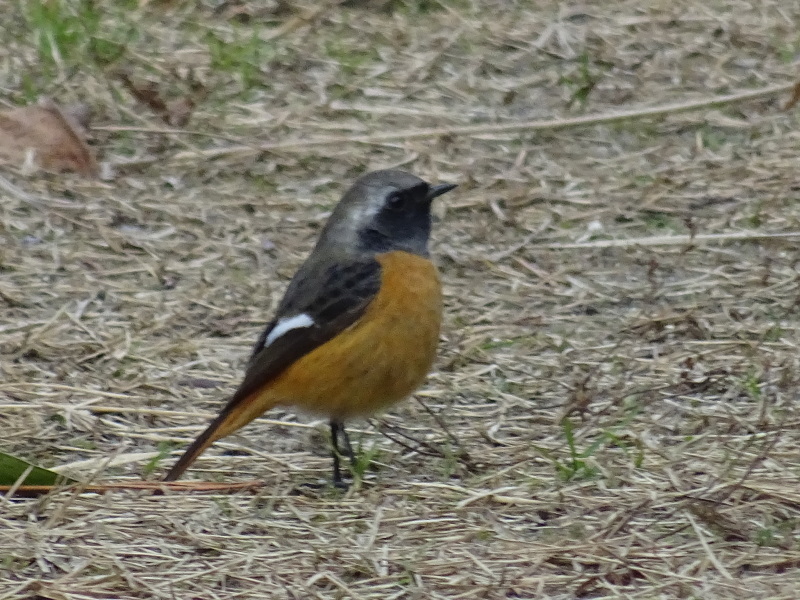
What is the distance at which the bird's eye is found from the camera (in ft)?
16.9

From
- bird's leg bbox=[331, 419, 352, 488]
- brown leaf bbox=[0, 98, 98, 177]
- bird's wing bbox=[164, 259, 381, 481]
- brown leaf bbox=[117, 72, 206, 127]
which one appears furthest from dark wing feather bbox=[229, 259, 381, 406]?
brown leaf bbox=[117, 72, 206, 127]

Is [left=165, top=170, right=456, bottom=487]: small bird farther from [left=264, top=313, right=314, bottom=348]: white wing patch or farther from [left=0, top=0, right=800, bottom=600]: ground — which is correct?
[left=0, top=0, right=800, bottom=600]: ground

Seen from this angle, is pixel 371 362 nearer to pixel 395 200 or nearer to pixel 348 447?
pixel 348 447

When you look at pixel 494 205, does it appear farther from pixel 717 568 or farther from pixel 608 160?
pixel 717 568

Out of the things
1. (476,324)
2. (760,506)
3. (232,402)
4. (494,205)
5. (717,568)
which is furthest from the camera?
(494,205)

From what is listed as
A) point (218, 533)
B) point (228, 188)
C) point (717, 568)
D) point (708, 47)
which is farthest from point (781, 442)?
point (708, 47)

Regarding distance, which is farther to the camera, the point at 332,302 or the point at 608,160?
the point at 608,160

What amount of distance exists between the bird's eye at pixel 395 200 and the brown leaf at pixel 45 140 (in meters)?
2.87

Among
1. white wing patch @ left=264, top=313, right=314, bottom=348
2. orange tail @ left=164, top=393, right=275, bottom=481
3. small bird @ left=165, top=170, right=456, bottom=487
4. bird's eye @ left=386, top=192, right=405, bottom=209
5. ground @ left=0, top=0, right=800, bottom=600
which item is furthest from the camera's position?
bird's eye @ left=386, top=192, right=405, bottom=209

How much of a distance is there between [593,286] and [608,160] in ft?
4.77

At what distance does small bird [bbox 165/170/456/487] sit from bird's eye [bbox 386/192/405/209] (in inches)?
11.0

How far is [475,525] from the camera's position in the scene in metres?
4.18

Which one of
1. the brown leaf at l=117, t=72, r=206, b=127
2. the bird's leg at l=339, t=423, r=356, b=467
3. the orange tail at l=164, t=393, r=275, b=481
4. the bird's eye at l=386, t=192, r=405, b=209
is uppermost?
the bird's eye at l=386, t=192, r=405, b=209

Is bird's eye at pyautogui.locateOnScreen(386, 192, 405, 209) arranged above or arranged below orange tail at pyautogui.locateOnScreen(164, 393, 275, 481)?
above
